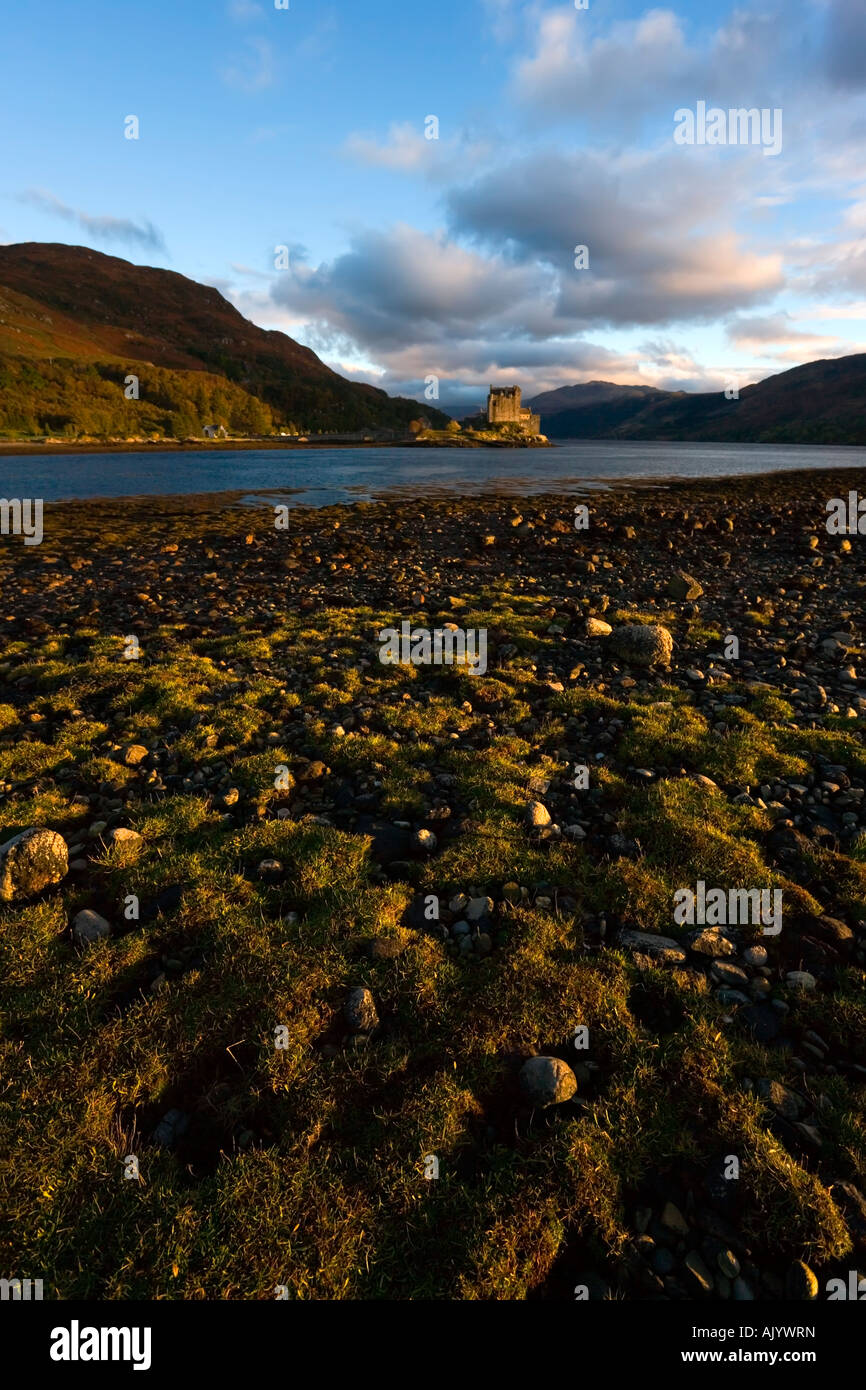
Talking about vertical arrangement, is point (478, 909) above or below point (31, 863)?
below

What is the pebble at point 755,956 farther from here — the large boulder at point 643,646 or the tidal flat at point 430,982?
the large boulder at point 643,646

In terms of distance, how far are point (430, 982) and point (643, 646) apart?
10.1 m

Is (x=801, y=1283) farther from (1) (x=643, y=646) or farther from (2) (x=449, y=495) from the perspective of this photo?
(2) (x=449, y=495)

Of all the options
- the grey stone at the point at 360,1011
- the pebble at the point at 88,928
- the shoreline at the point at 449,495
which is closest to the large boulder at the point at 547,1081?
the grey stone at the point at 360,1011

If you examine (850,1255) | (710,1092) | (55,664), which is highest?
(55,664)

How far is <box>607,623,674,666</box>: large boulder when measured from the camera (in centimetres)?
1319

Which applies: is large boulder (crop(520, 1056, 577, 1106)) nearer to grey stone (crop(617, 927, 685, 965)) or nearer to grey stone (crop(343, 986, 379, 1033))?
grey stone (crop(343, 986, 379, 1033))

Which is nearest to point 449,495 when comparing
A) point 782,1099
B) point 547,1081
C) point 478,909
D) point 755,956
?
point 478,909

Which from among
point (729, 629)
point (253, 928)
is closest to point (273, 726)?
point (253, 928)

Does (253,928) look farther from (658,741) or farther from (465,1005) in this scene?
(658,741)

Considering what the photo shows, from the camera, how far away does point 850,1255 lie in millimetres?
3637

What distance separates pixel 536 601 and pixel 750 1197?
51.6 ft

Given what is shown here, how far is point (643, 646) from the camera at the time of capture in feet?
43.8

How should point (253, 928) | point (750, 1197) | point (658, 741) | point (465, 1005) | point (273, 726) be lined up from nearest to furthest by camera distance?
point (750, 1197), point (465, 1005), point (253, 928), point (658, 741), point (273, 726)
